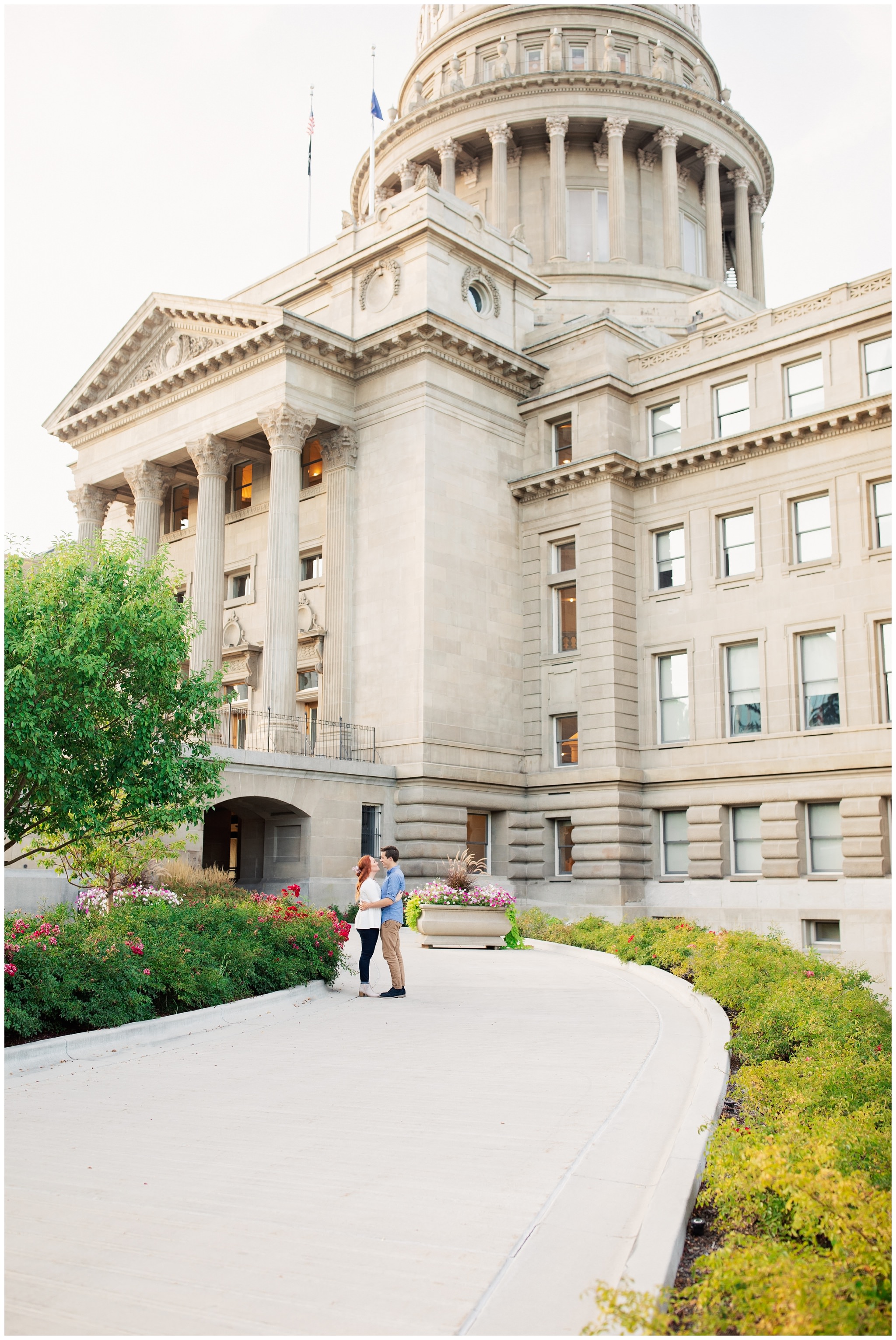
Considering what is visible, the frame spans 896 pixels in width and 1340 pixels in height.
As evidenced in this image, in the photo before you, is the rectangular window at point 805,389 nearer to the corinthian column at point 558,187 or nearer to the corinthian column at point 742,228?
the corinthian column at point 558,187

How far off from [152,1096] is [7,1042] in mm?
2762

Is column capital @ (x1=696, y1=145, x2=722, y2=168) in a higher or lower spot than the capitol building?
higher

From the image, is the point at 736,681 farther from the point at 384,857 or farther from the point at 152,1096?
the point at 152,1096

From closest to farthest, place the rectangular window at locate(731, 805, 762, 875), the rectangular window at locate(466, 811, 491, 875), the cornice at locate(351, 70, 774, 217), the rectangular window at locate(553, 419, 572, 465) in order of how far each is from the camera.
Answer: the rectangular window at locate(731, 805, 762, 875) → the rectangular window at locate(466, 811, 491, 875) → the rectangular window at locate(553, 419, 572, 465) → the cornice at locate(351, 70, 774, 217)

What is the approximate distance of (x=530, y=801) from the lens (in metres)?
36.9

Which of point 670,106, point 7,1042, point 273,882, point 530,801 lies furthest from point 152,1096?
point 670,106

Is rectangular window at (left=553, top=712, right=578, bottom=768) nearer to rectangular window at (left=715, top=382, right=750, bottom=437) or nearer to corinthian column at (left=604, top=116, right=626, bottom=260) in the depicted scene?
rectangular window at (left=715, top=382, right=750, bottom=437)

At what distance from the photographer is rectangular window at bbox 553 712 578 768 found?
3675 centimetres

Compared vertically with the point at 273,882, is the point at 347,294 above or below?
above

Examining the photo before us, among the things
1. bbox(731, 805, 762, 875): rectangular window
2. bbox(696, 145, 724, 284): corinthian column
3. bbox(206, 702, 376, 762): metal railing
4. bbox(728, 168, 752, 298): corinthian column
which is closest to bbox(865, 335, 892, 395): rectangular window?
bbox(731, 805, 762, 875): rectangular window

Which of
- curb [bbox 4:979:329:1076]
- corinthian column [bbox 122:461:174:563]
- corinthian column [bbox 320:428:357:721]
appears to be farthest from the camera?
corinthian column [bbox 122:461:174:563]

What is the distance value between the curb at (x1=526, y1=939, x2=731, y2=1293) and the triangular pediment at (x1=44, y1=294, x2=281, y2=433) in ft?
97.9

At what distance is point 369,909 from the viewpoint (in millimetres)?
16172

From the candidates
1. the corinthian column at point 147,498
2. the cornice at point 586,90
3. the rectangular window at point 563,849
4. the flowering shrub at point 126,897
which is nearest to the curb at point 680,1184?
the flowering shrub at point 126,897
